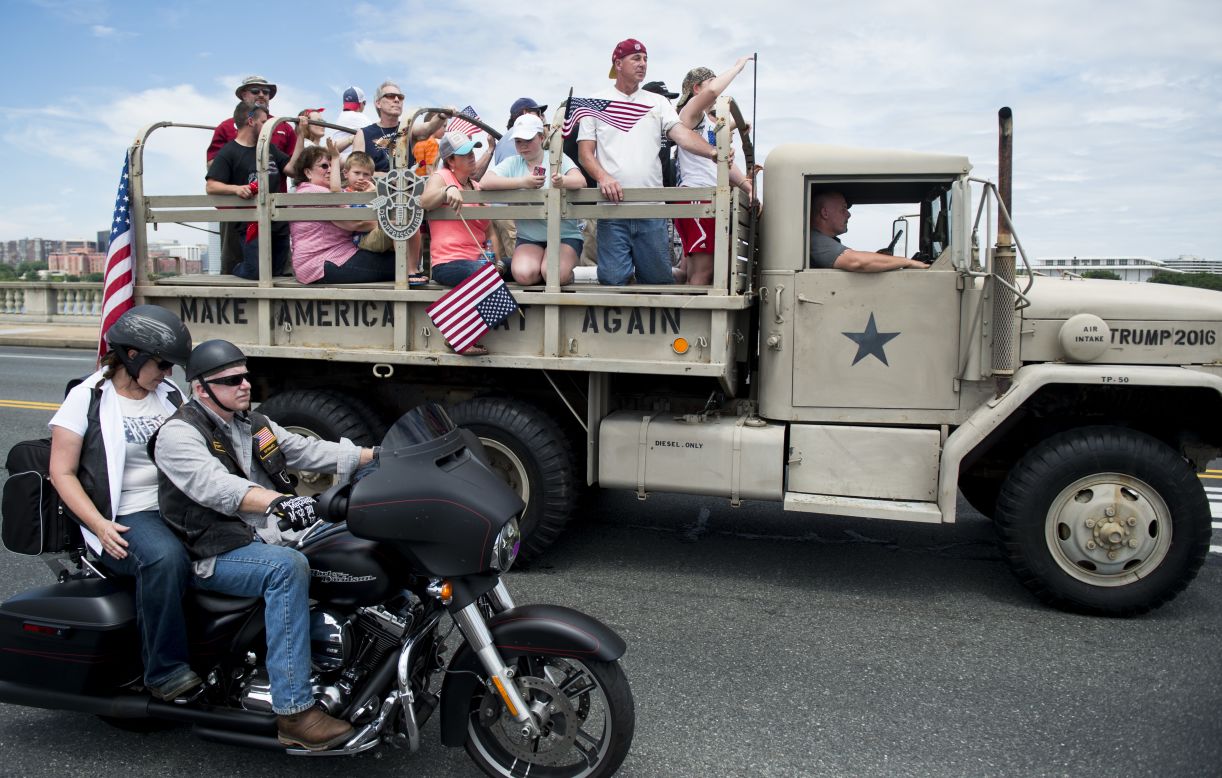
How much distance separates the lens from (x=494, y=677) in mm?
3180

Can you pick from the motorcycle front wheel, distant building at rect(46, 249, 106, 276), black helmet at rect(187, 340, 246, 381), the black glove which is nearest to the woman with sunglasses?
black helmet at rect(187, 340, 246, 381)

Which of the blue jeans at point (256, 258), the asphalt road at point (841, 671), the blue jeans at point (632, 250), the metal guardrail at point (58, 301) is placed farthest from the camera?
the metal guardrail at point (58, 301)

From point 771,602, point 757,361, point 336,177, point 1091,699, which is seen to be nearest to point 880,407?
point 757,361

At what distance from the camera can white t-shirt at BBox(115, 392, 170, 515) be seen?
3531mm

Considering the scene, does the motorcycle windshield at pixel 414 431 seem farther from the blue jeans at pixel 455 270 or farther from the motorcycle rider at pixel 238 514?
the blue jeans at pixel 455 270

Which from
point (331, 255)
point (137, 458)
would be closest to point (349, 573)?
point (137, 458)

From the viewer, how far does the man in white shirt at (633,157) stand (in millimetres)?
5785

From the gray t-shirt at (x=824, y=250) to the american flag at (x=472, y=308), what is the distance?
5.86 ft

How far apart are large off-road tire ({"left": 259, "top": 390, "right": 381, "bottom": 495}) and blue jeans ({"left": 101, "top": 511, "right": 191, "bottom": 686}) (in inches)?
111

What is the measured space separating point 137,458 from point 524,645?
1.65m

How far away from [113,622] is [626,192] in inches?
136

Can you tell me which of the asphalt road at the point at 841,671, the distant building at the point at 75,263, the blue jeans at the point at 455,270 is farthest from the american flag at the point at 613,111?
the distant building at the point at 75,263

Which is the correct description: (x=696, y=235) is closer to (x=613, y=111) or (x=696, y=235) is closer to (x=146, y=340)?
(x=613, y=111)

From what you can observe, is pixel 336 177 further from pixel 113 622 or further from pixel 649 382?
pixel 113 622
